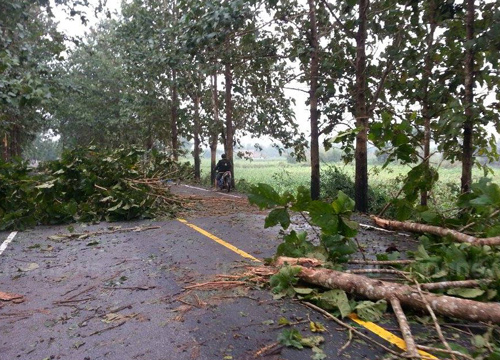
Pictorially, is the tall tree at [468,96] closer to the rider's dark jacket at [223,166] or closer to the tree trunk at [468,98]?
the tree trunk at [468,98]

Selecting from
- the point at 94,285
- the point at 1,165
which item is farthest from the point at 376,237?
the point at 1,165

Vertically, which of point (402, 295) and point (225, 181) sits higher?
point (225, 181)

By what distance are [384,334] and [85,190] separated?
32.6ft

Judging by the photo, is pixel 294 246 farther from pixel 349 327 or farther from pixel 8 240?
pixel 8 240

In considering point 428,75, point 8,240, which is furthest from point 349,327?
point 428,75

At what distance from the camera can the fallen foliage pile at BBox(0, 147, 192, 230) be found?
10.9 metres

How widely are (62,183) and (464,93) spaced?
10.6m

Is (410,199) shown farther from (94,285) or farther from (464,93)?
(94,285)

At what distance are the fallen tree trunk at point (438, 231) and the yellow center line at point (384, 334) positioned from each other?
6.53 ft

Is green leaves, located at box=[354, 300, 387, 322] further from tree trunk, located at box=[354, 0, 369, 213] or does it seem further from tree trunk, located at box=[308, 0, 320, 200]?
tree trunk, located at box=[308, 0, 320, 200]

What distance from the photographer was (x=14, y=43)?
42.9 feet

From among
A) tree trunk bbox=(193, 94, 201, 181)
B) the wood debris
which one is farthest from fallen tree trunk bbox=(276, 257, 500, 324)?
tree trunk bbox=(193, 94, 201, 181)

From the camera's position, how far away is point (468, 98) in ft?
30.9

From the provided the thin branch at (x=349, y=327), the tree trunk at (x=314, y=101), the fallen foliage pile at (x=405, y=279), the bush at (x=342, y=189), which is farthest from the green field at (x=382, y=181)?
the thin branch at (x=349, y=327)
